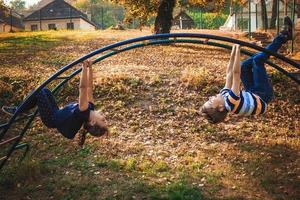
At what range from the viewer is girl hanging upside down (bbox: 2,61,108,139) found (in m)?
5.86

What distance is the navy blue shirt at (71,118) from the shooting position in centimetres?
609

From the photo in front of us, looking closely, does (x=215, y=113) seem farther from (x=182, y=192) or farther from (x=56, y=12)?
(x=56, y=12)

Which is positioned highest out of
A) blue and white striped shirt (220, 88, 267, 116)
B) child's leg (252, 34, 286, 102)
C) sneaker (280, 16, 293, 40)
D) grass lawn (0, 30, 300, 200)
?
sneaker (280, 16, 293, 40)

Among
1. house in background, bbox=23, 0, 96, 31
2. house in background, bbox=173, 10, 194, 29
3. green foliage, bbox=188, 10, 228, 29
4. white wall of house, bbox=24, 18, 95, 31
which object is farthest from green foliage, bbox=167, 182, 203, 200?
white wall of house, bbox=24, 18, 95, 31

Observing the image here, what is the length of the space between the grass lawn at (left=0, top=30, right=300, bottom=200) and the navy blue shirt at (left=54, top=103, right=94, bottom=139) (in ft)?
7.36

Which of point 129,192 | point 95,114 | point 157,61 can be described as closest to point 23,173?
point 129,192

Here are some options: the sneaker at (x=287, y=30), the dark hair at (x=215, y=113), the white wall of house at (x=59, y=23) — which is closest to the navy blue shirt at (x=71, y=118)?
the dark hair at (x=215, y=113)

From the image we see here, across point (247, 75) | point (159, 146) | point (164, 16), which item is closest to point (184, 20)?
point (164, 16)

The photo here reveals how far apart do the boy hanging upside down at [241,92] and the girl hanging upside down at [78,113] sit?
5.07 ft

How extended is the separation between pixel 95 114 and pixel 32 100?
3.45 ft

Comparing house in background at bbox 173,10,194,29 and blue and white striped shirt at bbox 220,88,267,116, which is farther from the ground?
house in background at bbox 173,10,194,29

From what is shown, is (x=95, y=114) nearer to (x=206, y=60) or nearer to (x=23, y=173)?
(x=23, y=173)

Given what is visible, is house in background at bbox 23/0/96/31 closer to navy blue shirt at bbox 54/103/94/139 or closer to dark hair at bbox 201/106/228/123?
navy blue shirt at bbox 54/103/94/139

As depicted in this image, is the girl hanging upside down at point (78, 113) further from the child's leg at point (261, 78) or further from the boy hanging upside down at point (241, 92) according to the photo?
the child's leg at point (261, 78)
